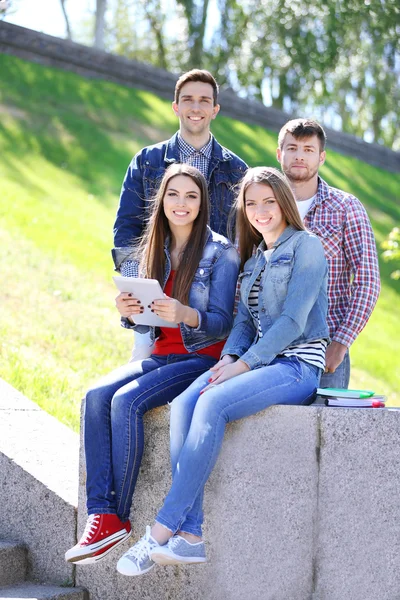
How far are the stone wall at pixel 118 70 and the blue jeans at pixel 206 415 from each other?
13616 mm

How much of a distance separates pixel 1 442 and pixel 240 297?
1.53 meters

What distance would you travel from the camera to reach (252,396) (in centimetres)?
A: 384

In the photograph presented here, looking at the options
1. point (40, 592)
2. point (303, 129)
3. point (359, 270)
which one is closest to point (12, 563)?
point (40, 592)

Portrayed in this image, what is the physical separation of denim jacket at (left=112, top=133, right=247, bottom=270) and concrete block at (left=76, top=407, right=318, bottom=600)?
1450 mm

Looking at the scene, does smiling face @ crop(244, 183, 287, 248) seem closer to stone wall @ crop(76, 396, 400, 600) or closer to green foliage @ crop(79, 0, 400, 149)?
stone wall @ crop(76, 396, 400, 600)

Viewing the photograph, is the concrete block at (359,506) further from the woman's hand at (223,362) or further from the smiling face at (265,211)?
the smiling face at (265,211)

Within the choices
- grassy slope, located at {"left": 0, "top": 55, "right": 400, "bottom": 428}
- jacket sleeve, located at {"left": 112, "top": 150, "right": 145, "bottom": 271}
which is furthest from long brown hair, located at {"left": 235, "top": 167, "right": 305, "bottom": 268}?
grassy slope, located at {"left": 0, "top": 55, "right": 400, "bottom": 428}

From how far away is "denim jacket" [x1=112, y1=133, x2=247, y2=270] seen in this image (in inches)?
199

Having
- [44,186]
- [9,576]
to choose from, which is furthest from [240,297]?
[44,186]

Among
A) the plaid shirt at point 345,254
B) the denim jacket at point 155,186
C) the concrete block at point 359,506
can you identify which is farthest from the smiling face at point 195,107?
the concrete block at point 359,506

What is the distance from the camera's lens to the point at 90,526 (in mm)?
3971

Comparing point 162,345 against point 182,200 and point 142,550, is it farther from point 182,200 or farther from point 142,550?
point 142,550

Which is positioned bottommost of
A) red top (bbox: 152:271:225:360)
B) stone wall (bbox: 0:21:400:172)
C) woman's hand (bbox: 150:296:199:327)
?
red top (bbox: 152:271:225:360)

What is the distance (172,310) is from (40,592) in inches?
58.5
